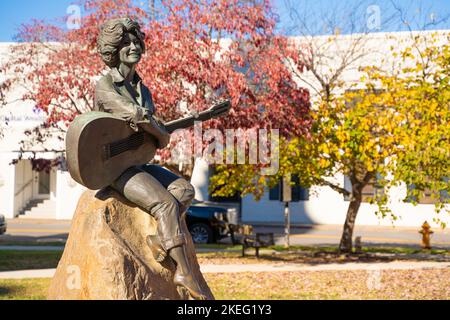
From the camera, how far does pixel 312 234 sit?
20094mm

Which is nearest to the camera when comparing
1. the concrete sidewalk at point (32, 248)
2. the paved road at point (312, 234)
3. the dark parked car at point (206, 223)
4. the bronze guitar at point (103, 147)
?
the bronze guitar at point (103, 147)

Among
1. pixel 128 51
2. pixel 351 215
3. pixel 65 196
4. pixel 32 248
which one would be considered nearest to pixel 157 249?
pixel 128 51

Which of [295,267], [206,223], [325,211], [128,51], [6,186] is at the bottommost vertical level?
[295,267]

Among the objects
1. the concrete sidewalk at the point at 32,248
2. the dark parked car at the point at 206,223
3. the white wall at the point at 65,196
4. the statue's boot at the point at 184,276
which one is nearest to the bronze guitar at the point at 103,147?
the statue's boot at the point at 184,276

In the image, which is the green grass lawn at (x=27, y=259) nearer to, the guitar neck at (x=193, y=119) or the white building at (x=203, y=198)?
the guitar neck at (x=193, y=119)

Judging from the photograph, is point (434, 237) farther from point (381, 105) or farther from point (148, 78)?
point (148, 78)

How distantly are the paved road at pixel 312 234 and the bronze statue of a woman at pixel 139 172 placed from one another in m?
12.2

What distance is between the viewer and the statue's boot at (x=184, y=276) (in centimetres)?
463

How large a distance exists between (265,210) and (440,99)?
1355 cm

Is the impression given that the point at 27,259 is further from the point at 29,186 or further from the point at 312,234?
the point at 29,186

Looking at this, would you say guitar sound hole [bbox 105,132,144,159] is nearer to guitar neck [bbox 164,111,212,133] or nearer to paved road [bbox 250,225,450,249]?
guitar neck [bbox 164,111,212,133]

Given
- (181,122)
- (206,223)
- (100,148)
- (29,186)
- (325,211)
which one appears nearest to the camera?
(100,148)

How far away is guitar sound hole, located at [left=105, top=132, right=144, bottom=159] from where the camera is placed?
4.77m

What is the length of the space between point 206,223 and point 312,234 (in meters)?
5.53
